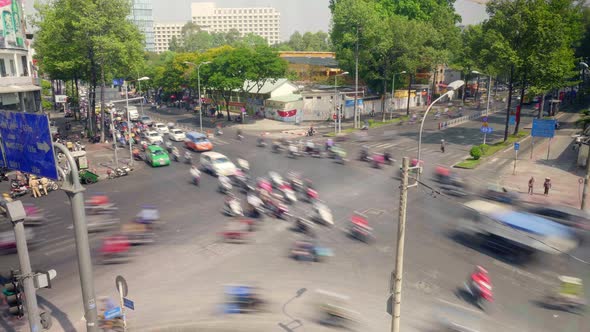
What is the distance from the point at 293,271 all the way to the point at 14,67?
1551 inches

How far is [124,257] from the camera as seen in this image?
787 inches

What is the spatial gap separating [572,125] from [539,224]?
4894 cm

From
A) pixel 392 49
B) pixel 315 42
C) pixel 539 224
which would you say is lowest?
pixel 539 224

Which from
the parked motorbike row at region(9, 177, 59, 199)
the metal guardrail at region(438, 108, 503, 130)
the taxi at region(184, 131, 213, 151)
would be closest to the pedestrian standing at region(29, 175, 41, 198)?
the parked motorbike row at region(9, 177, 59, 199)

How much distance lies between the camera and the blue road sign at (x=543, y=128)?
3741cm

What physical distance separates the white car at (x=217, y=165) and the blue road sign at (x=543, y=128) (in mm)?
27069


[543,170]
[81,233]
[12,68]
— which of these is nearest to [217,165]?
[81,233]

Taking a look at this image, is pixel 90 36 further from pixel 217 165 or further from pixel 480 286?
pixel 480 286

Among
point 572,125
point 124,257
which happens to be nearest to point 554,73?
point 572,125

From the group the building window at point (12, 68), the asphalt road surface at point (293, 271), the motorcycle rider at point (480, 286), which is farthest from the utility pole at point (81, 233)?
the building window at point (12, 68)

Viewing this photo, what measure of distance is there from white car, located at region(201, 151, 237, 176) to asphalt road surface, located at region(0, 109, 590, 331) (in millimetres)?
5007

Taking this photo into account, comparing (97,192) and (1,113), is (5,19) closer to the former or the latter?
(97,192)

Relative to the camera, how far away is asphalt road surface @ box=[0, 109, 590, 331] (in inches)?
601

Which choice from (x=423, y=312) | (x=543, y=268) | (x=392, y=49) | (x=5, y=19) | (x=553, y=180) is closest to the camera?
(x=423, y=312)
